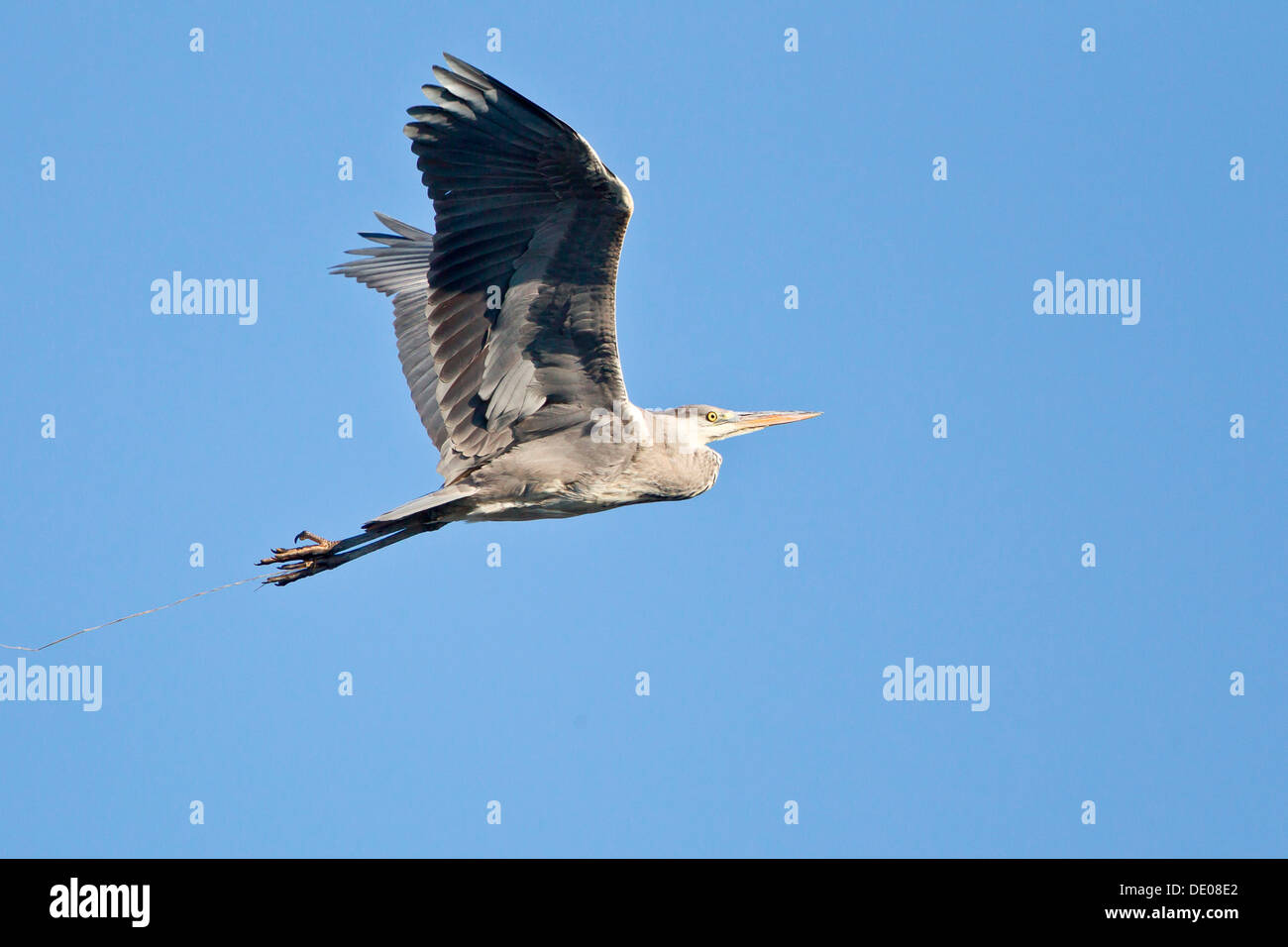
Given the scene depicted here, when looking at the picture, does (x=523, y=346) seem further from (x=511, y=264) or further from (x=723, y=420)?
(x=723, y=420)

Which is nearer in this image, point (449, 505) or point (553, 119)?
point (553, 119)

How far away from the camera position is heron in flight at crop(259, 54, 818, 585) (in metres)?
9.49

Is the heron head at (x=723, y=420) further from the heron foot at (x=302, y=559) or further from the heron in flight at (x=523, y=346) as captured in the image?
the heron foot at (x=302, y=559)

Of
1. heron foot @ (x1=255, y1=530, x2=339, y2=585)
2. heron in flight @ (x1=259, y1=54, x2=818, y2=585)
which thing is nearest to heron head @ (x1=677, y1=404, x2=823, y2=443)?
heron in flight @ (x1=259, y1=54, x2=818, y2=585)

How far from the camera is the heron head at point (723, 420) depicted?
38.5 feet

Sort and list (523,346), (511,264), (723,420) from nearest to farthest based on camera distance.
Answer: (511,264) < (523,346) < (723,420)

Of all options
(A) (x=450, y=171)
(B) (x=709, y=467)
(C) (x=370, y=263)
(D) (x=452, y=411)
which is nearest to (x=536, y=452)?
(D) (x=452, y=411)

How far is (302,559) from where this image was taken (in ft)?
36.2

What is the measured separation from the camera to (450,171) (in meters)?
9.67

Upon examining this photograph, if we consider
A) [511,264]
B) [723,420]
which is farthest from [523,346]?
[723,420]

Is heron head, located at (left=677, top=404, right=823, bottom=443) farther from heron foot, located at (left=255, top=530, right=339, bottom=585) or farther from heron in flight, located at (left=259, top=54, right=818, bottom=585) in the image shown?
heron foot, located at (left=255, top=530, right=339, bottom=585)

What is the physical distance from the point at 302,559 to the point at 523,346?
2293 millimetres

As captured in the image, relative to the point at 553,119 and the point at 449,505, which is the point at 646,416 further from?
the point at 553,119
